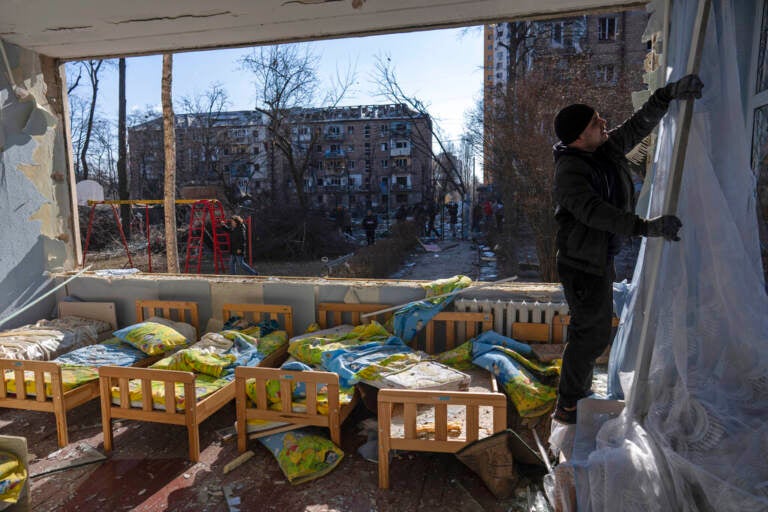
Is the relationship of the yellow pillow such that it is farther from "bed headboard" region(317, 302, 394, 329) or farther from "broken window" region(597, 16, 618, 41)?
"broken window" region(597, 16, 618, 41)

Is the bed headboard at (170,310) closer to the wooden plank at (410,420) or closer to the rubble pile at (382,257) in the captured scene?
the wooden plank at (410,420)

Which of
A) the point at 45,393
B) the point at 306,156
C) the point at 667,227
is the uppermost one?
the point at 306,156

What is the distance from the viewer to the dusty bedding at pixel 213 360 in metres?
3.26

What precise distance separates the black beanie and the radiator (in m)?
1.92

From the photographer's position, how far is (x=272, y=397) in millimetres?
3195

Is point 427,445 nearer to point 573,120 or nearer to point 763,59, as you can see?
point 573,120

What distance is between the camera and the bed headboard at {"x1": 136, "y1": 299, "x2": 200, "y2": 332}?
15.5 feet

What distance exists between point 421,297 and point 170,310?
256cm

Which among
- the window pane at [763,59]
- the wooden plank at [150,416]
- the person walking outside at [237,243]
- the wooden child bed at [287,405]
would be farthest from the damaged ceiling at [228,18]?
the person walking outside at [237,243]

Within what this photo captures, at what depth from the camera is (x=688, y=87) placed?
1998mm

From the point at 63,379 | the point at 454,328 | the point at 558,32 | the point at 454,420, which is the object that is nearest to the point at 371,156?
the point at 558,32

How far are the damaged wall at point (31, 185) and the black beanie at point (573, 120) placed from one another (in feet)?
16.9

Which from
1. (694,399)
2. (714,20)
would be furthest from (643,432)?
(714,20)

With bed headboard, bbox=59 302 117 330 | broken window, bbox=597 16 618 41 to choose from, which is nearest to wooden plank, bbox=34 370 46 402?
bed headboard, bbox=59 302 117 330
